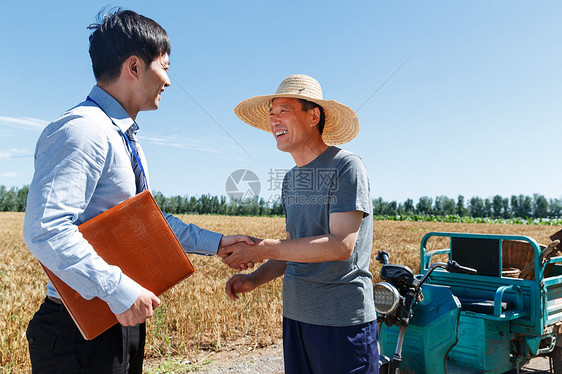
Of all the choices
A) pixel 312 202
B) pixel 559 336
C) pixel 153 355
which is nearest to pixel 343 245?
pixel 312 202

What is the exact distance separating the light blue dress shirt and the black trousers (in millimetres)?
124

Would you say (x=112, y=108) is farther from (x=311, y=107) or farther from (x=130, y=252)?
(x=311, y=107)

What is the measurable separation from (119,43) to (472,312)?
3709 mm

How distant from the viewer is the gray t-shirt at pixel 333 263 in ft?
7.19

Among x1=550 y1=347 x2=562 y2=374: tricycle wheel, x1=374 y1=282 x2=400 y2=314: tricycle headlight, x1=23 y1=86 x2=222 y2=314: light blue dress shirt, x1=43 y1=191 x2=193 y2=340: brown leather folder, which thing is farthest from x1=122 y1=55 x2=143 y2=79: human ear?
x1=550 y1=347 x2=562 y2=374: tricycle wheel

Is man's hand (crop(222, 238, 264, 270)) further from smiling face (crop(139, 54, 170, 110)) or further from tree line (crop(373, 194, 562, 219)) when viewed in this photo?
tree line (crop(373, 194, 562, 219))

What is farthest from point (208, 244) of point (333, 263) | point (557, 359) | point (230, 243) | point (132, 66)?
point (557, 359)

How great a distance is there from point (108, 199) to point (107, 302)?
42 cm

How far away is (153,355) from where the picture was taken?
15.6 feet

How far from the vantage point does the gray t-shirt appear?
2.19 metres

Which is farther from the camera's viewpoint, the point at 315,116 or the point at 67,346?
the point at 315,116

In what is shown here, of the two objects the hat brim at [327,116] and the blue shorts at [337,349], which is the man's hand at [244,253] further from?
the hat brim at [327,116]

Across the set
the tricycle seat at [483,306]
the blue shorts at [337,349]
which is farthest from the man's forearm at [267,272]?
the tricycle seat at [483,306]

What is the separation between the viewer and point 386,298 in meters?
3.06
